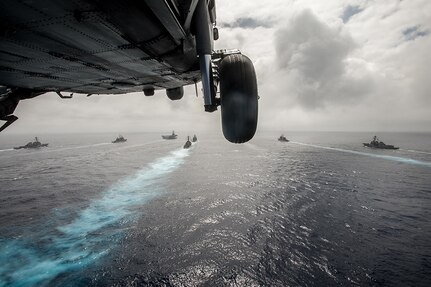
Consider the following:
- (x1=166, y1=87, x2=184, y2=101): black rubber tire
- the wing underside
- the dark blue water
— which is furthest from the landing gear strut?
the dark blue water

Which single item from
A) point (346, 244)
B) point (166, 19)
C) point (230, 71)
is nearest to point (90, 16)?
point (166, 19)

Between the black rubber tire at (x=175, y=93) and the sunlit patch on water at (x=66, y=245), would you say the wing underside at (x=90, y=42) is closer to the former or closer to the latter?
the black rubber tire at (x=175, y=93)

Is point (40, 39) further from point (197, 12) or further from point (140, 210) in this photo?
point (140, 210)

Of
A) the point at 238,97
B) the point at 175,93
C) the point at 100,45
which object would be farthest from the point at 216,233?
the point at 100,45

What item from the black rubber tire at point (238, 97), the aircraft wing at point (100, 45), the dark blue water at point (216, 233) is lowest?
the dark blue water at point (216, 233)

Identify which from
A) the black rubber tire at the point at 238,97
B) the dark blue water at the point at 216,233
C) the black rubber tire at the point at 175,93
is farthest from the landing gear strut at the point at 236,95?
the dark blue water at the point at 216,233

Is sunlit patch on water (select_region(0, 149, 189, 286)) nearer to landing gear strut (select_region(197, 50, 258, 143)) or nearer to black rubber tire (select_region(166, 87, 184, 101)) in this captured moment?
black rubber tire (select_region(166, 87, 184, 101))
